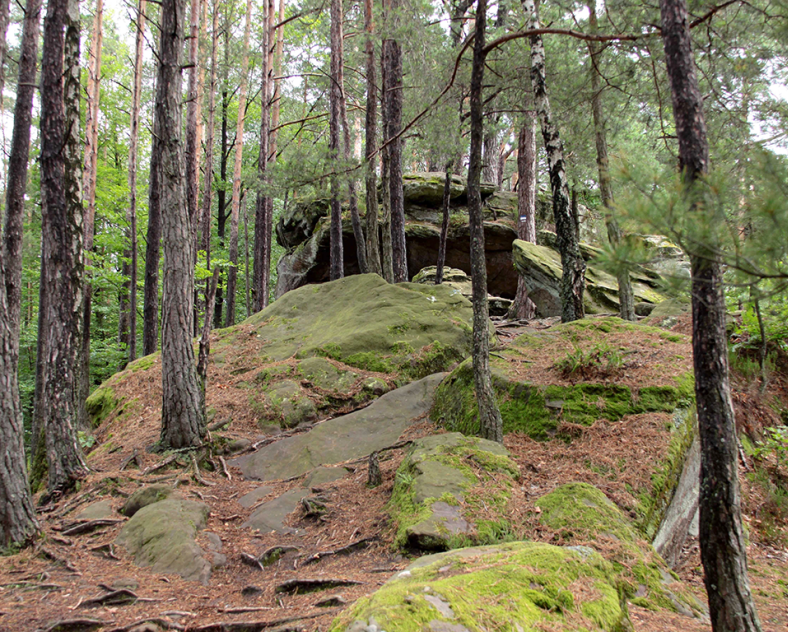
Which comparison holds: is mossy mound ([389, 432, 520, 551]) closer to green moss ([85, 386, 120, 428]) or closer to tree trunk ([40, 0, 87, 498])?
tree trunk ([40, 0, 87, 498])

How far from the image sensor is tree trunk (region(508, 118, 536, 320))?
520 inches

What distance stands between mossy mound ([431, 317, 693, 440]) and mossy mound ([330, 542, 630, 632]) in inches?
91.4

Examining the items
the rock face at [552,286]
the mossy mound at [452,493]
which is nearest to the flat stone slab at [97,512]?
the mossy mound at [452,493]

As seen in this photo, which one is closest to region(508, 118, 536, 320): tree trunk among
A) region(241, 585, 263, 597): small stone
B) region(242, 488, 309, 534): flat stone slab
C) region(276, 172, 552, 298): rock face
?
region(276, 172, 552, 298): rock face

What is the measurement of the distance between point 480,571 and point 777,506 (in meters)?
4.50

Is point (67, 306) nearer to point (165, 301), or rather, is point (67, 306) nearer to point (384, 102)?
point (165, 301)

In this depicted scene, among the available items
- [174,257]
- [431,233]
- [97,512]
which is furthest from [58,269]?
[431,233]

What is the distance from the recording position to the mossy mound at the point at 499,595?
196cm

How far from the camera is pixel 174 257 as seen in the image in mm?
6355

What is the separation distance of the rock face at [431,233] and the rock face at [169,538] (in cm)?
1257

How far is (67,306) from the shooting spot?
551 cm

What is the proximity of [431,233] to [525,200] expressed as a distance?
131 inches

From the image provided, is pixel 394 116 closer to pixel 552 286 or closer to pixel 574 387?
pixel 552 286

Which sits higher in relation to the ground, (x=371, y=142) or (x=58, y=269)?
(x=371, y=142)
